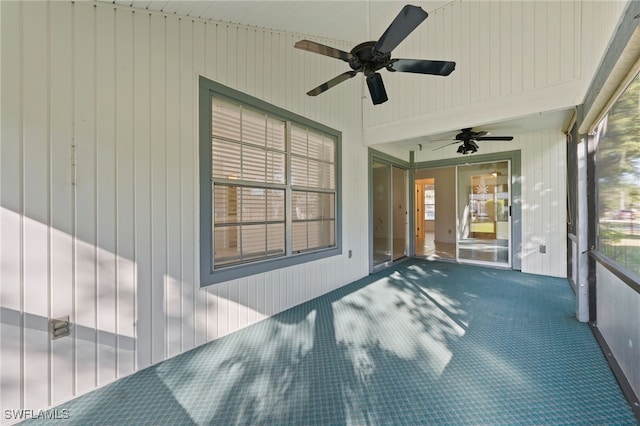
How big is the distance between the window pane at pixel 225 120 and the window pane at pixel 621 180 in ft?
10.2

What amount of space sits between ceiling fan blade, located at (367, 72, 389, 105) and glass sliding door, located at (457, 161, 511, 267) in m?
4.02

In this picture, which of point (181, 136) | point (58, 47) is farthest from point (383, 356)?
point (58, 47)

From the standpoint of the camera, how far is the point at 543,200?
4.69 m

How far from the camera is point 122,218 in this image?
1.99 m

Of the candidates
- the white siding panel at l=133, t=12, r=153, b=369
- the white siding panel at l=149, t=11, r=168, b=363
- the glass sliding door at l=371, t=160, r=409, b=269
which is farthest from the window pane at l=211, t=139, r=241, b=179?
the glass sliding door at l=371, t=160, r=409, b=269

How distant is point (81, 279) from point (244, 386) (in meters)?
1.36

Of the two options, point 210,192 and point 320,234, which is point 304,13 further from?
point 320,234

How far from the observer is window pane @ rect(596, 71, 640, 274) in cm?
175

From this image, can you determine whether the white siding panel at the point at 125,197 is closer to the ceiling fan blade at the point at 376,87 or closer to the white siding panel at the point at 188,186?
the white siding panel at the point at 188,186

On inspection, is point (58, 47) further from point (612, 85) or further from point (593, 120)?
point (593, 120)

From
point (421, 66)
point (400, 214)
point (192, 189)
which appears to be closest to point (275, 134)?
point (192, 189)

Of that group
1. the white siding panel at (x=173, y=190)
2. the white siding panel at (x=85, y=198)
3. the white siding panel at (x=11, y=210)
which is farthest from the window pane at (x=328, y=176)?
the white siding panel at (x=11, y=210)

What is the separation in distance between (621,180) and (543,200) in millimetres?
3176

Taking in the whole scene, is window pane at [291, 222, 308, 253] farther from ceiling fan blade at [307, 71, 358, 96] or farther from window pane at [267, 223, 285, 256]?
ceiling fan blade at [307, 71, 358, 96]
